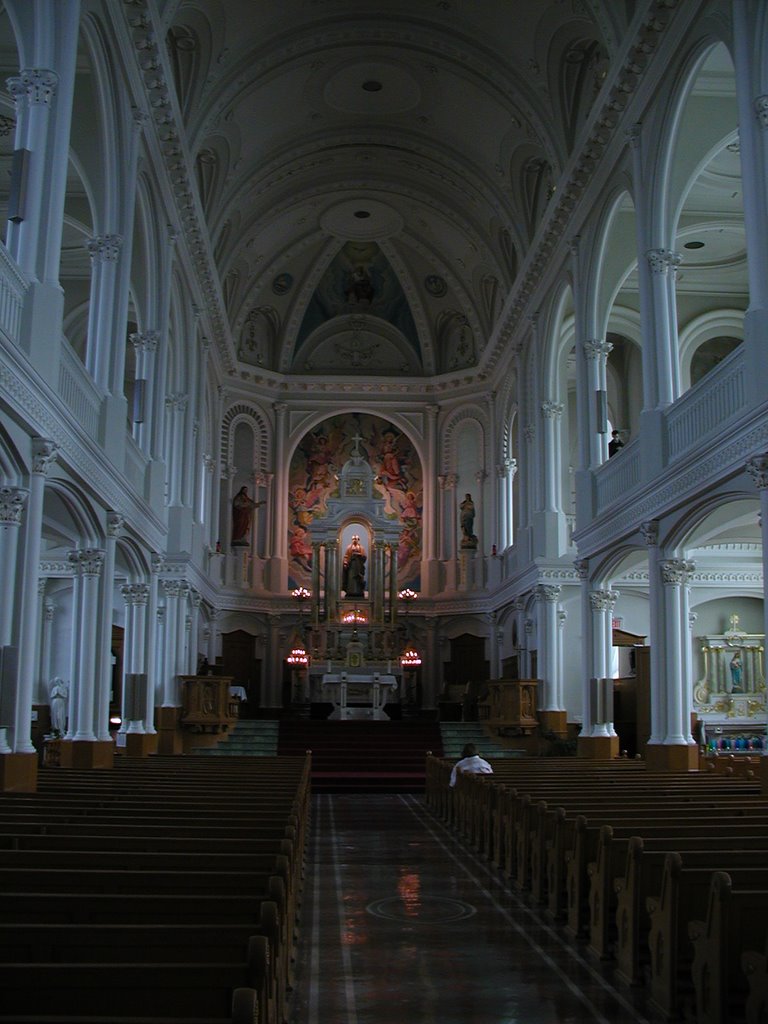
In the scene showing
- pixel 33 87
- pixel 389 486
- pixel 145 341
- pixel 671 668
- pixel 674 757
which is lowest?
pixel 674 757

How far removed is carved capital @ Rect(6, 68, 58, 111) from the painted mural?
22391mm

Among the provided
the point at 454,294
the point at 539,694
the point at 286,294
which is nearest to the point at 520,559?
the point at 539,694

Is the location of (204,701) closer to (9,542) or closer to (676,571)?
(676,571)

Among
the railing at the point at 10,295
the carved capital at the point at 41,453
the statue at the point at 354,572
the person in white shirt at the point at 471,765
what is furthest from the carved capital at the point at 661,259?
the statue at the point at 354,572

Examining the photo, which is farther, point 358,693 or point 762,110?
point 358,693

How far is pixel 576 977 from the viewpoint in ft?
21.7

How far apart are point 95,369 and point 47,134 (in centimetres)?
417

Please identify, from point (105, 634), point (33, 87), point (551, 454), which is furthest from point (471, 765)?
point (551, 454)

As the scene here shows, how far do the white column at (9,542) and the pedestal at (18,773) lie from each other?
126 centimetres

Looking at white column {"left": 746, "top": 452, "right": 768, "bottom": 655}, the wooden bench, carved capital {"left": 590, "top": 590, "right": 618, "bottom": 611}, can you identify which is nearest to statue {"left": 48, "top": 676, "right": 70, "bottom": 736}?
carved capital {"left": 590, "top": 590, "right": 618, "bottom": 611}

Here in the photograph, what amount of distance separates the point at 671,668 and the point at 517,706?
7823 millimetres

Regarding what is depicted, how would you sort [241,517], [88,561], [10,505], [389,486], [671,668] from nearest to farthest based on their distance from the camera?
[10,505] → [88,561] → [671,668] → [241,517] → [389,486]

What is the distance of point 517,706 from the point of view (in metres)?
24.1

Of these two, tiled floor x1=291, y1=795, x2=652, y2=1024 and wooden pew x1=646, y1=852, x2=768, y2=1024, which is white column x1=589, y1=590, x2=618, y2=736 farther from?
wooden pew x1=646, y1=852, x2=768, y2=1024
